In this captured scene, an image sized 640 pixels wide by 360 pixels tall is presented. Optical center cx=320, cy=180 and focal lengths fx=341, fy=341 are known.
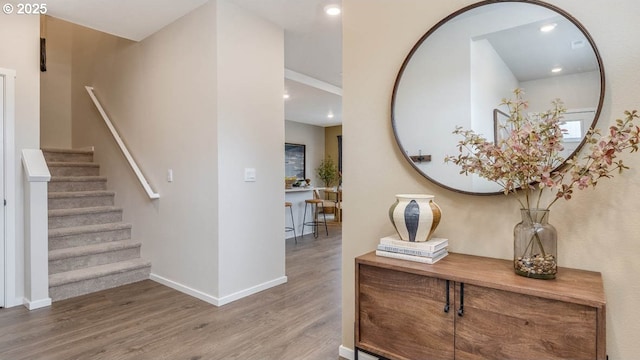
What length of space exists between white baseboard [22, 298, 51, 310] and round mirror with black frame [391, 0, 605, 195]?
3124 mm

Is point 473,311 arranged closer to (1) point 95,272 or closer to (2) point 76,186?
(1) point 95,272

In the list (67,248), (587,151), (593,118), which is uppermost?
(593,118)

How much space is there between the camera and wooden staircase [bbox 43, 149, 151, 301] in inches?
124

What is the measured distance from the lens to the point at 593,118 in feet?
4.38

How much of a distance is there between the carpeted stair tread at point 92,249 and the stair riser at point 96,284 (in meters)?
0.31

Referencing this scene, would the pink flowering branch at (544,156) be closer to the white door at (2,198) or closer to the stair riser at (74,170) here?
the white door at (2,198)

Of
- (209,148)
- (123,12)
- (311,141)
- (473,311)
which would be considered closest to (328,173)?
(311,141)

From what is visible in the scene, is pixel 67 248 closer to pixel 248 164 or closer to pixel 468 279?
pixel 248 164

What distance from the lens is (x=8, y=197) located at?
282 cm

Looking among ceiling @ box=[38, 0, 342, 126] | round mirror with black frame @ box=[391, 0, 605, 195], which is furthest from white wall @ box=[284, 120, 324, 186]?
round mirror with black frame @ box=[391, 0, 605, 195]

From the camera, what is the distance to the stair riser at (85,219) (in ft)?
11.6

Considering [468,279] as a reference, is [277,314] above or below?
below

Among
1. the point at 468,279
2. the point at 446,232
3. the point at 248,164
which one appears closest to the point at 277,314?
the point at 248,164

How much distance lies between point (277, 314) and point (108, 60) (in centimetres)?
381
